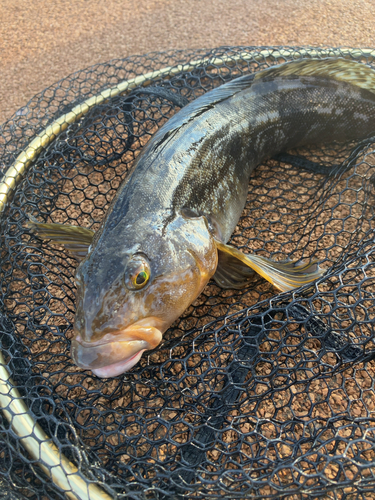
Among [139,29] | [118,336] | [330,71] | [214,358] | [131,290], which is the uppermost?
[139,29]

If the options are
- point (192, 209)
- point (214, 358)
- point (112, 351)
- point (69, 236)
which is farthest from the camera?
point (69, 236)

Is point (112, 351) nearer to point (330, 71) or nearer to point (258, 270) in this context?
point (258, 270)

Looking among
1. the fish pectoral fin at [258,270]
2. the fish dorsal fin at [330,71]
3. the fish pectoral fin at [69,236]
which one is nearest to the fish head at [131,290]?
the fish pectoral fin at [258,270]

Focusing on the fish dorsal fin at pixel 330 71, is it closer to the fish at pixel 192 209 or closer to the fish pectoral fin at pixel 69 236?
the fish at pixel 192 209

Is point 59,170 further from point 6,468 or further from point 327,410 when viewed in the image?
point 327,410

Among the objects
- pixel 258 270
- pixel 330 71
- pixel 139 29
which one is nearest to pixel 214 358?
pixel 258 270

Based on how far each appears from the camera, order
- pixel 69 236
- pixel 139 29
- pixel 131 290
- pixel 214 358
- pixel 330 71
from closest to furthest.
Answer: pixel 131 290
pixel 214 358
pixel 69 236
pixel 330 71
pixel 139 29

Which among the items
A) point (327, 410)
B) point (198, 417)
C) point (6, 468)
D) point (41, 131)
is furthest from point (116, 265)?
point (41, 131)
